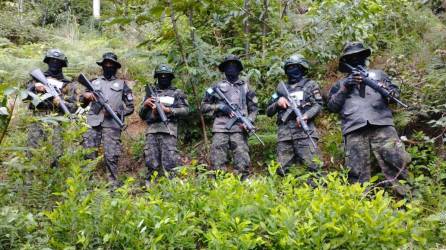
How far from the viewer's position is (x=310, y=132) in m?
5.92

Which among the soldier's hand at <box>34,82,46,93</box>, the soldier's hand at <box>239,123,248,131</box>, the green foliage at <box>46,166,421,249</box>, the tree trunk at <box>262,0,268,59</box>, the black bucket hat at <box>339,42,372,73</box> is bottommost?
the green foliage at <box>46,166,421,249</box>

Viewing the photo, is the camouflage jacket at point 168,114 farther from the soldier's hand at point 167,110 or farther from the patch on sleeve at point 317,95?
the patch on sleeve at point 317,95

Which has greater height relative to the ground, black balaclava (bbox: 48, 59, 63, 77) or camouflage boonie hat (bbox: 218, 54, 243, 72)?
camouflage boonie hat (bbox: 218, 54, 243, 72)

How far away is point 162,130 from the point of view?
6.52 meters

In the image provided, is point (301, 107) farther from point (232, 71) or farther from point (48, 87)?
point (48, 87)

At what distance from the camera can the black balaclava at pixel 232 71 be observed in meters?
6.67

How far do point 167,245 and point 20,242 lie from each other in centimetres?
102

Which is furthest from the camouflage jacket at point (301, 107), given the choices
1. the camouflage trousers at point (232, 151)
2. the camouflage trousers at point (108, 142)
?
the camouflage trousers at point (108, 142)

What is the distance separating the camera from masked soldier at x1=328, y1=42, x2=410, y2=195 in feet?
17.9

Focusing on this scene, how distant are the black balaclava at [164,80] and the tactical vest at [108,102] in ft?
2.22

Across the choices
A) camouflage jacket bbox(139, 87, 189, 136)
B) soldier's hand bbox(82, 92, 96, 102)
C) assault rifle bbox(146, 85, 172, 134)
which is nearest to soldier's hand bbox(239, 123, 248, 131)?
camouflage jacket bbox(139, 87, 189, 136)

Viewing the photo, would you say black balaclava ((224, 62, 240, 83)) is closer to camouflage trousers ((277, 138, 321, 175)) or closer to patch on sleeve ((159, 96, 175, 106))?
patch on sleeve ((159, 96, 175, 106))

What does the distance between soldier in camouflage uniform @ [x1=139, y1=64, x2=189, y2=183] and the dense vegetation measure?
1.10 feet

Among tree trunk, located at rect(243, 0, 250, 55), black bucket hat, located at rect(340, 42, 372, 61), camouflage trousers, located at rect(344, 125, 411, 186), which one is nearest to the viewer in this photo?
camouflage trousers, located at rect(344, 125, 411, 186)
